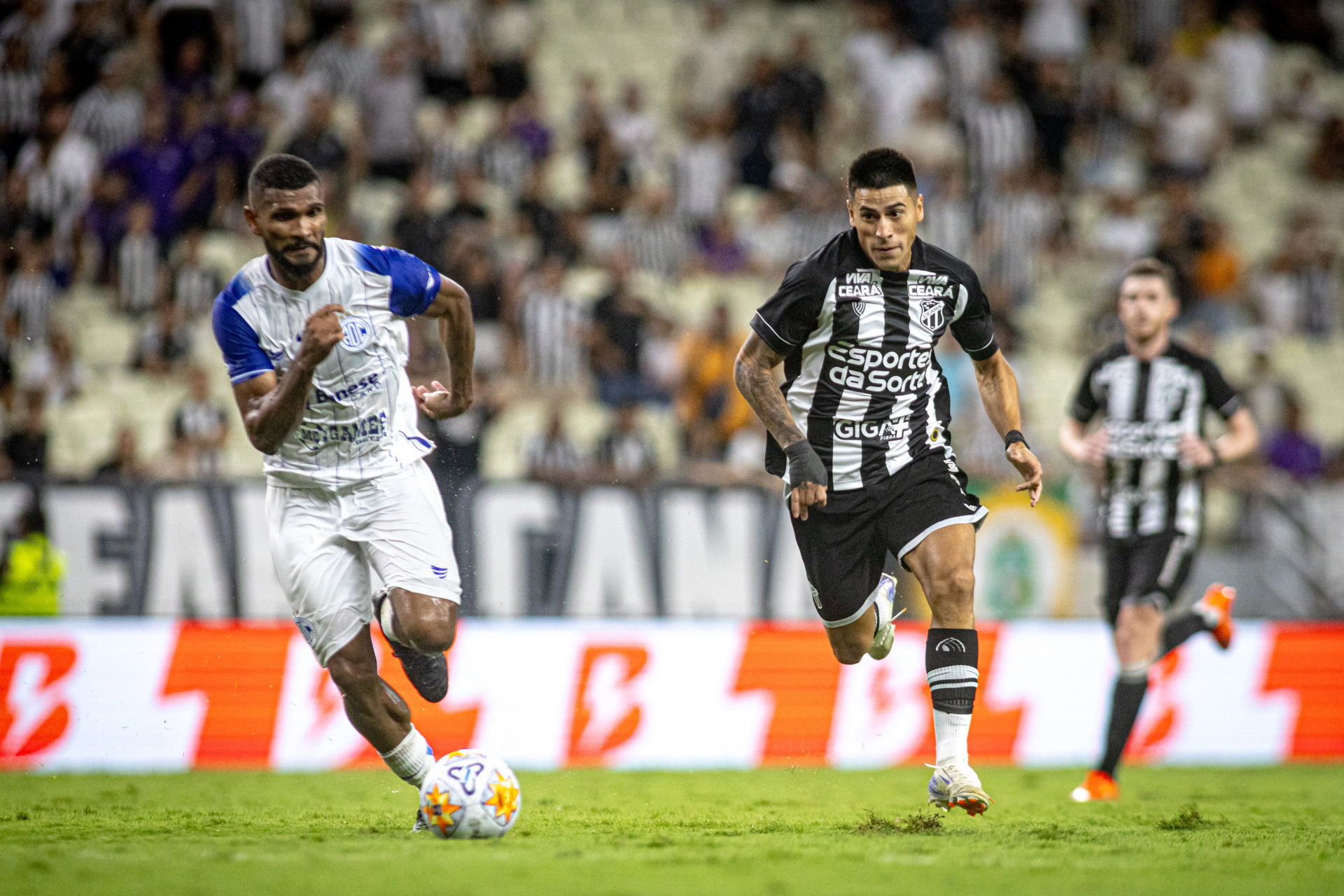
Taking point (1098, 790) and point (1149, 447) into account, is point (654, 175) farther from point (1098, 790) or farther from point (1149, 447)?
point (1098, 790)

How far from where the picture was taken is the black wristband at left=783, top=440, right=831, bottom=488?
6.31 m

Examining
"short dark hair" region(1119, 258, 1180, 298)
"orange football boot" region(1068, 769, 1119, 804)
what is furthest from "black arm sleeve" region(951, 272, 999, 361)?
"orange football boot" region(1068, 769, 1119, 804)

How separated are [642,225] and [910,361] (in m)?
8.74

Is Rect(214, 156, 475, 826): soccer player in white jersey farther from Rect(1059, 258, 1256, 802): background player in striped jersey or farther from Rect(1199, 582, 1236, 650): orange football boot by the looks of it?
Rect(1199, 582, 1236, 650): orange football boot

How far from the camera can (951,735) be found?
6.13m

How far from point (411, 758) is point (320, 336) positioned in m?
1.85

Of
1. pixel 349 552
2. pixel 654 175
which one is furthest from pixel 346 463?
pixel 654 175

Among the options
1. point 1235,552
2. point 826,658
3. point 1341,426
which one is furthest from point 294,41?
point 1341,426

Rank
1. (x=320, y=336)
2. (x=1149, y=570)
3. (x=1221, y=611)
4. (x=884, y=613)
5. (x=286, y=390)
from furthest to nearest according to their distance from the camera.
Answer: (x=1221, y=611) → (x=1149, y=570) → (x=884, y=613) → (x=286, y=390) → (x=320, y=336)

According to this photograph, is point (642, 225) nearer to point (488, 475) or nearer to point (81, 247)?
point (488, 475)

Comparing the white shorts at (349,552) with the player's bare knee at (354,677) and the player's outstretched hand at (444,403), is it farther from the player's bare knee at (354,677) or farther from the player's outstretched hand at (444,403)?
the player's outstretched hand at (444,403)

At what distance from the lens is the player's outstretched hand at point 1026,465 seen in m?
6.36

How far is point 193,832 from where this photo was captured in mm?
6184

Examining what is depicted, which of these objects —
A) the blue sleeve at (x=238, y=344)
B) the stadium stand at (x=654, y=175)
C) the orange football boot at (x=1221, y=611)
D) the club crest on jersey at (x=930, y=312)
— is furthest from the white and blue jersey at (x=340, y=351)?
the orange football boot at (x=1221, y=611)
